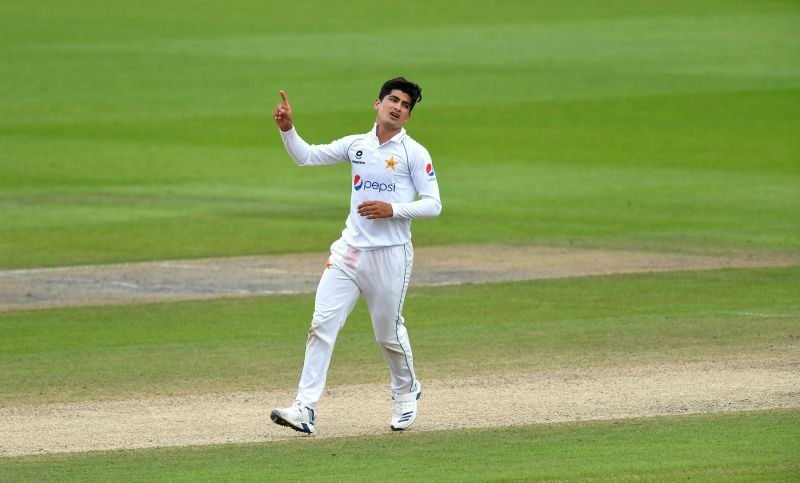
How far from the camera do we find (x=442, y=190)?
2584 centimetres

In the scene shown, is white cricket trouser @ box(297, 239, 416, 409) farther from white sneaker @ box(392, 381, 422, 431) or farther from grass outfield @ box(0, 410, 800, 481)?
grass outfield @ box(0, 410, 800, 481)

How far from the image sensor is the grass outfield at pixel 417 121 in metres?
22.1

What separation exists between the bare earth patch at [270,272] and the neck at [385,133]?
22.2 feet

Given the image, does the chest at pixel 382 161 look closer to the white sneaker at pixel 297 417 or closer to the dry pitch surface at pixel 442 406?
the white sneaker at pixel 297 417

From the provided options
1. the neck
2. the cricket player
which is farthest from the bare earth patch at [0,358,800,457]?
the neck

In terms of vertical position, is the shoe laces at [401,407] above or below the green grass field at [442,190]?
below

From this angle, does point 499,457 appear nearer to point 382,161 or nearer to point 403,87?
point 382,161

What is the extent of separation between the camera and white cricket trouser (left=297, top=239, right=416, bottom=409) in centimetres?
1004

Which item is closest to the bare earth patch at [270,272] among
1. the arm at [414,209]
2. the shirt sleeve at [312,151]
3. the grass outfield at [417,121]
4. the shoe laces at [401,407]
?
the grass outfield at [417,121]

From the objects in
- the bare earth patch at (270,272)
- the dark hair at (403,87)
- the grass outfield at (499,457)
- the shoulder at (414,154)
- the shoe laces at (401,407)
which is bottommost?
the grass outfield at (499,457)

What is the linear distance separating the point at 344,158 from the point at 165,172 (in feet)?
60.6

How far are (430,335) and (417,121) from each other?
20.2 metres

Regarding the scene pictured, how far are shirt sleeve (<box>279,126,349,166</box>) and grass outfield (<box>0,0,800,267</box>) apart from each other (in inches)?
370

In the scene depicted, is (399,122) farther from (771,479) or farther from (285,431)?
(771,479)
